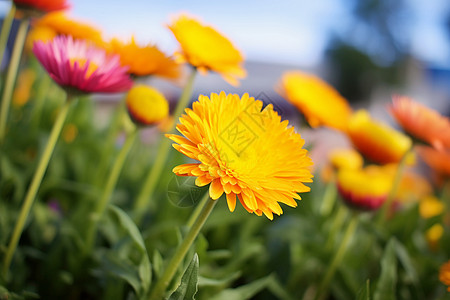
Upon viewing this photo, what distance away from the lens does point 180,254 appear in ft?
1.57

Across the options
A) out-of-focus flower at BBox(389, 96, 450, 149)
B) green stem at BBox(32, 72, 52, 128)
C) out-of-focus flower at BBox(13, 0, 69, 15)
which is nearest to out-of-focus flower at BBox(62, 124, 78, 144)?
green stem at BBox(32, 72, 52, 128)

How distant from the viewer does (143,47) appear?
0.71 metres

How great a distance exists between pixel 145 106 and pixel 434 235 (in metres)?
0.85

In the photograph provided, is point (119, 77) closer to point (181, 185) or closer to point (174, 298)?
point (181, 185)

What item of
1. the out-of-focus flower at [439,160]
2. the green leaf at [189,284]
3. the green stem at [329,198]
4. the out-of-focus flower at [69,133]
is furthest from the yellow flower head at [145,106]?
the out-of-focus flower at [439,160]

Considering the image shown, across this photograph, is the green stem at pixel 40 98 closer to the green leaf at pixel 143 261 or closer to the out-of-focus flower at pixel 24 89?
the out-of-focus flower at pixel 24 89

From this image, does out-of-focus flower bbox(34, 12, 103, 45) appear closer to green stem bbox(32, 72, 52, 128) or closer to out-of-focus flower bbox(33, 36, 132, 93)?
green stem bbox(32, 72, 52, 128)

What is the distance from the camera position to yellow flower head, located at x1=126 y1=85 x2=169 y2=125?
646 millimetres

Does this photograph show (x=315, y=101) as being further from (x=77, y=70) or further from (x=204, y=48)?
(x=77, y=70)

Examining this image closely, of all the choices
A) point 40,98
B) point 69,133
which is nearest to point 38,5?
point 40,98

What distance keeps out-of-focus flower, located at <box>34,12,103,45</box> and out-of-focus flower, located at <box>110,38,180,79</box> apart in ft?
0.79

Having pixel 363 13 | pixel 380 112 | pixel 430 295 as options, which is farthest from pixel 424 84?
pixel 430 295

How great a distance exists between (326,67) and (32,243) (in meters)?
8.59

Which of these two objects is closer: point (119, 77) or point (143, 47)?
point (119, 77)
